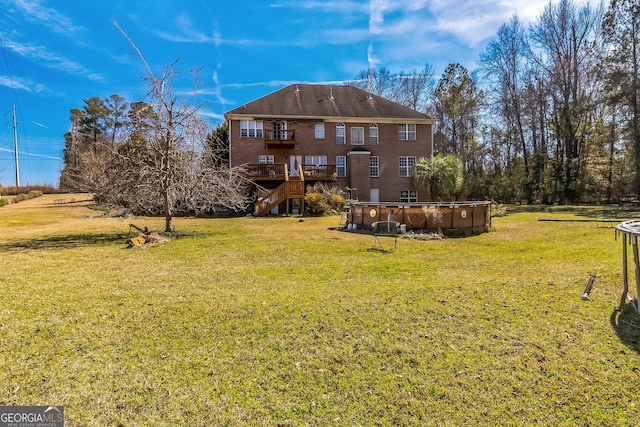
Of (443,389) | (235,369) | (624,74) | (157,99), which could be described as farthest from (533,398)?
(624,74)

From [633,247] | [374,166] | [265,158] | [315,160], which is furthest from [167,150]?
[374,166]

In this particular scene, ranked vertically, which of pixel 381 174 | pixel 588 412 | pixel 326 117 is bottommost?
pixel 588 412

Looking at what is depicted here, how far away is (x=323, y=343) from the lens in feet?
14.5

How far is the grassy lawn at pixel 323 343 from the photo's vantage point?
10.4 ft

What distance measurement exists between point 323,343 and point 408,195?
96.0 ft

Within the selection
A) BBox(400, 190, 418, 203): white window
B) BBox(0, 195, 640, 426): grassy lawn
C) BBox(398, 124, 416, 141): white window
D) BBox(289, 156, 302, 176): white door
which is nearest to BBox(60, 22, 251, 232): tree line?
BBox(0, 195, 640, 426): grassy lawn

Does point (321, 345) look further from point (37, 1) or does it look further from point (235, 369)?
→ point (37, 1)

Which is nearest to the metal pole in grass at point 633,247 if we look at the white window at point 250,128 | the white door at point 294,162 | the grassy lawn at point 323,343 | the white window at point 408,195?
the grassy lawn at point 323,343

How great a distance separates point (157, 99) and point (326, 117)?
19.3 metres

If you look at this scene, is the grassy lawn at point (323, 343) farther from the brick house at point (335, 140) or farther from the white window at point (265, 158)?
the white window at point (265, 158)

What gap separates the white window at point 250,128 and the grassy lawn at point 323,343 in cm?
2220

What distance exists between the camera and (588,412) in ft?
10.0

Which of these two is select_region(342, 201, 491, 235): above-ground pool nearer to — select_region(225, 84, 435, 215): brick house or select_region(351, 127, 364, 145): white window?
select_region(225, 84, 435, 215): brick house

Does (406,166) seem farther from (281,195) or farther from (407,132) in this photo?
(281,195)
